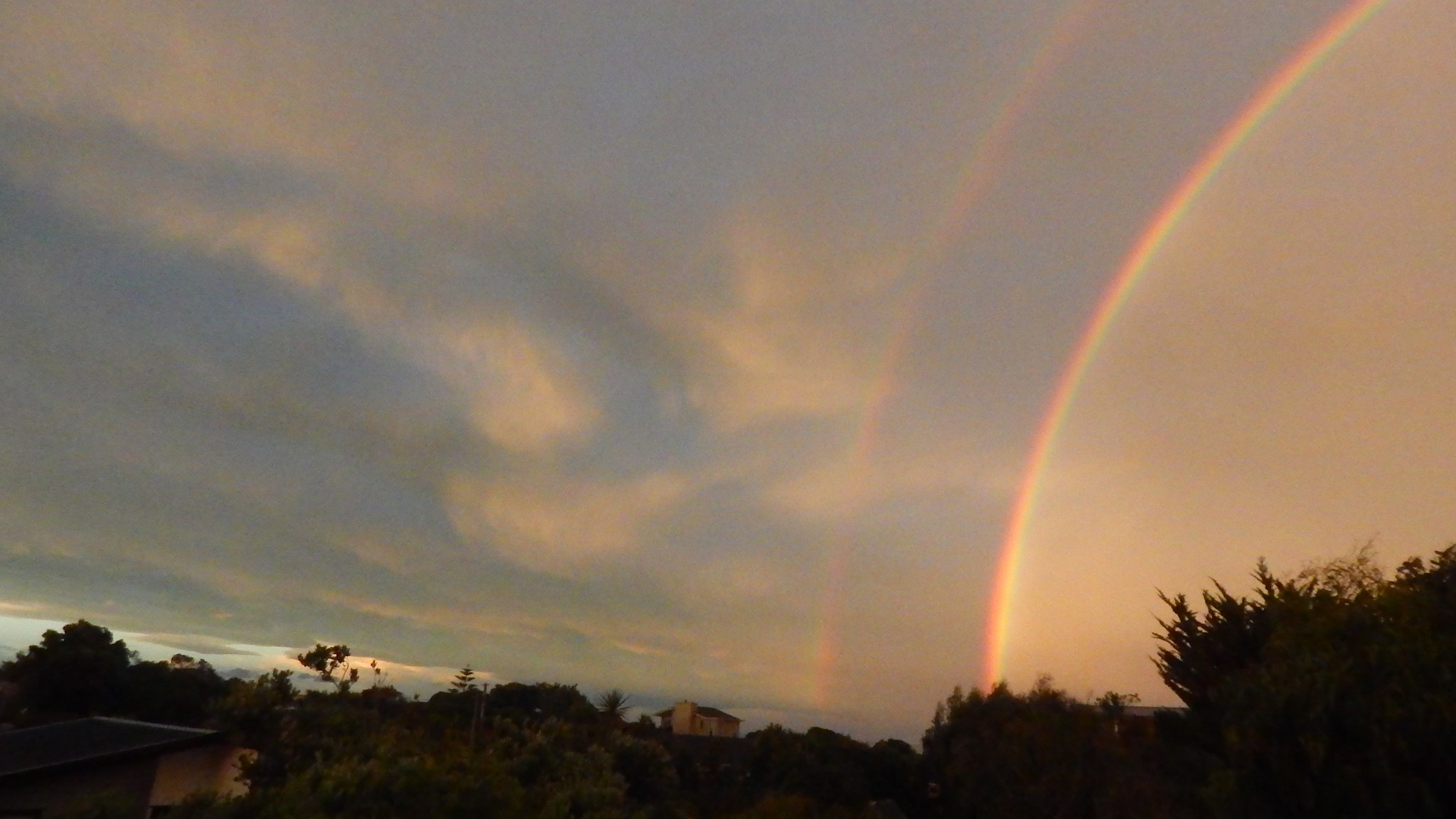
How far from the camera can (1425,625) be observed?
63.7ft

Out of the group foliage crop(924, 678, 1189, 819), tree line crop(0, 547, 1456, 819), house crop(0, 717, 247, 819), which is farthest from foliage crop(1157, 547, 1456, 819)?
house crop(0, 717, 247, 819)

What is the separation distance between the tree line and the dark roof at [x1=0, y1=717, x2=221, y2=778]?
153 centimetres

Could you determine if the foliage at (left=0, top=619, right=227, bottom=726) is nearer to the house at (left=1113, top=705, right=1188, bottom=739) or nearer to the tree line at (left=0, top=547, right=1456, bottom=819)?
the tree line at (left=0, top=547, right=1456, bottom=819)

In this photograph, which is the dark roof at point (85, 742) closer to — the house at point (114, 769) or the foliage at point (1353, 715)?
the house at point (114, 769)

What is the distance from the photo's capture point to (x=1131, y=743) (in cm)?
4456

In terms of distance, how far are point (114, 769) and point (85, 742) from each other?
2.91 meters

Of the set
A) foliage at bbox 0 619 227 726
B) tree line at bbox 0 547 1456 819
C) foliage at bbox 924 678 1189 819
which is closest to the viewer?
tree line at bbox 0 547 1456 819

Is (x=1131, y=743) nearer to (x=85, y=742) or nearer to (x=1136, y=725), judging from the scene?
(x=1136, y=725)

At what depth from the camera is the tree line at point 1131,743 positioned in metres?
12.1

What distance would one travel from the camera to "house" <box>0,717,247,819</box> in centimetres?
2053

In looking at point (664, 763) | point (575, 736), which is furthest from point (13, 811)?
point (664, 763)

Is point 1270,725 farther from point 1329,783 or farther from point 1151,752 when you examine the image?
point 1151,752

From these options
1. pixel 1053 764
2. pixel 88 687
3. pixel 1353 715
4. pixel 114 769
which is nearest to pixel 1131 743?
pixel 1053 764

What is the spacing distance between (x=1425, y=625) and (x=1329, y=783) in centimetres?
419
